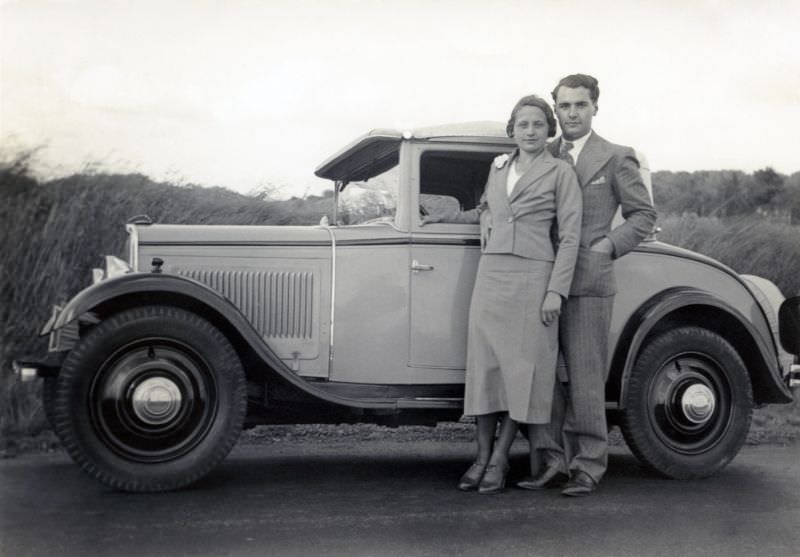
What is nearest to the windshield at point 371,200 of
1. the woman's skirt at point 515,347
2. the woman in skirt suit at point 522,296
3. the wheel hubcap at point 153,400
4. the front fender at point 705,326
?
the woman in skirt suit at point 522,296

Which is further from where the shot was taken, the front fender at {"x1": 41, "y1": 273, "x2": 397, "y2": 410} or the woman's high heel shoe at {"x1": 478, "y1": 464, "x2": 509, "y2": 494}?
the woman's high heel shoe at {"x1": 478, "y1": 464, "x2": 509, "y2": 494}

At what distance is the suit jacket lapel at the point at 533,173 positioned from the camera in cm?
411

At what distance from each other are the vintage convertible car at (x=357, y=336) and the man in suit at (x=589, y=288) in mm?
347

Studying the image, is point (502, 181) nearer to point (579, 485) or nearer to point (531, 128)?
point (531, 128)

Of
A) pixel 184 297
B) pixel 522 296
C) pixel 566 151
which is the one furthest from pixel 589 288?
pixel 184 297

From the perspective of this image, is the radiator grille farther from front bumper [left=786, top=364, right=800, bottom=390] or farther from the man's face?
front bumper [left=786, top=364, right=800, bottom=390]

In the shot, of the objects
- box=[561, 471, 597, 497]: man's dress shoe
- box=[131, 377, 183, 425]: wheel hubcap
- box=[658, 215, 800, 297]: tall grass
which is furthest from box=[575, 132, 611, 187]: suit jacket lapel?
box=[658, 215, 800, 297]: tall grass

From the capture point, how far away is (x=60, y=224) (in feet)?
20.2

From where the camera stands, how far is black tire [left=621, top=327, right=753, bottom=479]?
14.8ft

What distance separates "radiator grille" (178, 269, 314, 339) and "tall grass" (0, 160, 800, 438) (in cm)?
123

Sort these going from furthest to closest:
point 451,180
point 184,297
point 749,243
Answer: point 749,243 < point 451,180 < point 184,297

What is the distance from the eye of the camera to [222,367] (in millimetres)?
3932

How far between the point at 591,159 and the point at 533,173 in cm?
35

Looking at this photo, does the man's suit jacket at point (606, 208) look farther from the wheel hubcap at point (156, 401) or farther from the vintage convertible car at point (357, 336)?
the wheel hubcap at point (156, 401)
